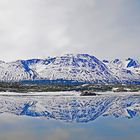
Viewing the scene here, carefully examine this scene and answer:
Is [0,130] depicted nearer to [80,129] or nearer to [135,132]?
[80,129]

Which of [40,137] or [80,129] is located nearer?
[40,137]

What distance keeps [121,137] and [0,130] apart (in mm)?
10863

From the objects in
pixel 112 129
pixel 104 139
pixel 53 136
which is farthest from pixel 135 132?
pixel 53 136

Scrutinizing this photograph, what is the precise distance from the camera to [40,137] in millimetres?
26578

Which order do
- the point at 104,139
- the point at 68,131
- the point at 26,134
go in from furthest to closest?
the point at 68,131
the point at 26,134
the point at 104,139

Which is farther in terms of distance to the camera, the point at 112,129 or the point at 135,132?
the point at 112,129

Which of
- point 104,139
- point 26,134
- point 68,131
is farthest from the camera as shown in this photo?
point 68,131

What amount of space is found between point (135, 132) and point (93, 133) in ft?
11.4

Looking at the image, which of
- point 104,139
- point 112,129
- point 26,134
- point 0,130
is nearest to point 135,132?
point 112,129

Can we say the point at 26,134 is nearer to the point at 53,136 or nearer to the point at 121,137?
the point at 53,136

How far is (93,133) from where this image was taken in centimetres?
2934

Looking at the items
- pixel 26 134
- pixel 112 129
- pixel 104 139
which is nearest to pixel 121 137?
pixel 104 139

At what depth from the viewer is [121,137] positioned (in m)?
26.8

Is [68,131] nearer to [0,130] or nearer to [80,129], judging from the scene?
[80,129]
